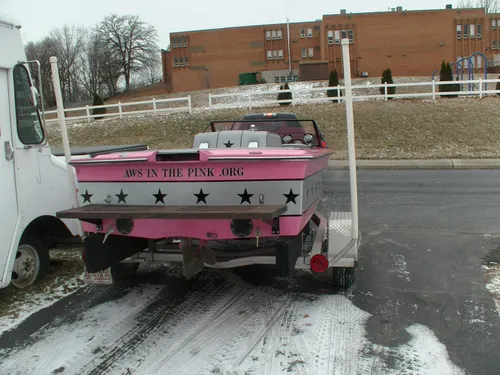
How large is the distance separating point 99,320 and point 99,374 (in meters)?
1.11

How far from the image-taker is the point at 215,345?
4.16 meters

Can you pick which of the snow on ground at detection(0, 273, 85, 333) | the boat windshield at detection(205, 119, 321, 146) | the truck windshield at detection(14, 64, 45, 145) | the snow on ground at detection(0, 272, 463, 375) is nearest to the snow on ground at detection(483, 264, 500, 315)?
the snow on ground at detection(0, 272, 463, 375)

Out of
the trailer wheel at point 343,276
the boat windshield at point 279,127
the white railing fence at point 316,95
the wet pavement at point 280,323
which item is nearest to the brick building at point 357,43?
the white railing fence at point 316,95

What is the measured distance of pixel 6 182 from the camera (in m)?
5.16

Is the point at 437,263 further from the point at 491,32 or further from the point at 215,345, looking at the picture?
the point at 491,32

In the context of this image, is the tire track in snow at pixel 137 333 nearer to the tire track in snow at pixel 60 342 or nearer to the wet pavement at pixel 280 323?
the wet pavement at pixel 280 323

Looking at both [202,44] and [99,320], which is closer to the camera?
[99,320]

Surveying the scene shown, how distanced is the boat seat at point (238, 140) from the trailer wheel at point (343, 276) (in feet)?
5.74

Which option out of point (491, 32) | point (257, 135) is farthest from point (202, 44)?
point (257, 135)

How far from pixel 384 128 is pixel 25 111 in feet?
57.7

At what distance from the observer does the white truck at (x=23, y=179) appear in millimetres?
5145

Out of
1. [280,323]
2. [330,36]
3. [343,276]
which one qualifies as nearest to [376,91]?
[330,36]

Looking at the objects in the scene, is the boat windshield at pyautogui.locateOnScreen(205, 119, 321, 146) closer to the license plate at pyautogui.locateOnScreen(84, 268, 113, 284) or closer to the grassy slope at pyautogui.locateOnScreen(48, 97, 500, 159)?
the license plate at pyautogui.locateOnScreen(84, 268, 113, 284)

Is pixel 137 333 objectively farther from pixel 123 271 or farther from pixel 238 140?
pixel 238 140
